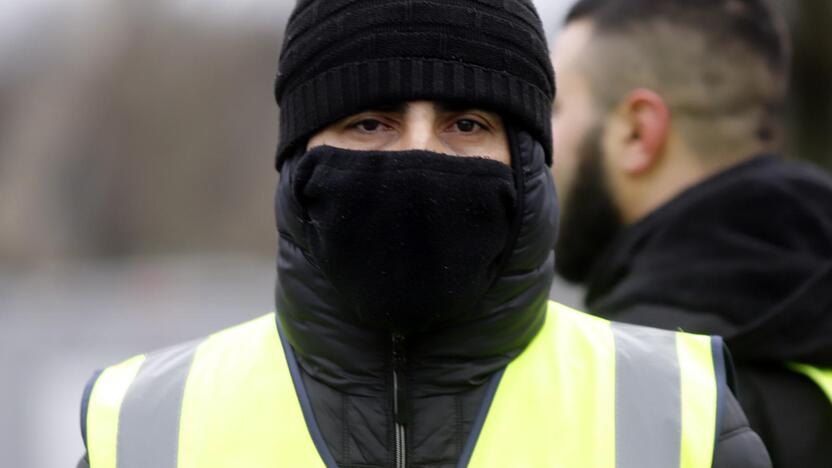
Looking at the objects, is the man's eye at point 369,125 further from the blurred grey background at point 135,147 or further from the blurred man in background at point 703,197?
the blurred grey background at point 135,147

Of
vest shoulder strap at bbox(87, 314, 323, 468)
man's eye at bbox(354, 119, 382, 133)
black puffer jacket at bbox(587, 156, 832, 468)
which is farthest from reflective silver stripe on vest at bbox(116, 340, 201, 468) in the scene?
black puffer jacket at bbox(587, 156, 832, 468)

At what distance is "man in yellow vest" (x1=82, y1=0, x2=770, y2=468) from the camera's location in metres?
2.36

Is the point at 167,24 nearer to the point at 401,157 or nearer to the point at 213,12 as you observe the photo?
the point at 213,12

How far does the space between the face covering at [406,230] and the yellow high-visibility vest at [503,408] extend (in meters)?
0.24

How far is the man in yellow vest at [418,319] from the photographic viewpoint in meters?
2.36

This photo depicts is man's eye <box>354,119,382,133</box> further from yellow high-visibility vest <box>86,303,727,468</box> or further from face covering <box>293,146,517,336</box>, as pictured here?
yellow high-visibility vest <box>86,303,727,468</box>

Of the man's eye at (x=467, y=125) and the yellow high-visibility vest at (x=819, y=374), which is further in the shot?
the yellow high-visibility vest at (x=819, y=374)

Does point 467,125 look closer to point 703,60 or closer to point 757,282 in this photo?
point 757,282

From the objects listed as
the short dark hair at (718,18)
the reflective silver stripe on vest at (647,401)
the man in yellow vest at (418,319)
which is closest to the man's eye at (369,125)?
the man in yellow vest at (418,319)

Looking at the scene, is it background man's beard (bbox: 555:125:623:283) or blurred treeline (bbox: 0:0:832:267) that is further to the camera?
blurred treeline (bbox: 0:0:832:267)

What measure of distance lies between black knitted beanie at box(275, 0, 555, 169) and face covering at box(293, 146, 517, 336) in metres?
0.14

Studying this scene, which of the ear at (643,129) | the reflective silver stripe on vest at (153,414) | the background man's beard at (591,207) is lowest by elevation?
the reflective silver stripe on vest at (153,414)

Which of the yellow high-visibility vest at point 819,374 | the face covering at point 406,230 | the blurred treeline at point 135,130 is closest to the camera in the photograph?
the face covering at point 406,230

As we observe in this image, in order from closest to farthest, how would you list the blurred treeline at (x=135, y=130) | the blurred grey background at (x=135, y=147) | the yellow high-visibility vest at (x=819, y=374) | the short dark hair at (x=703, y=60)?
the yellow high-visibility vest at (x=819, y=374)
the short dark hair at (x=703, y=60)
the blurred grey background at (x=135, y=147)
the blurred treeline at (x=135, y=130)
